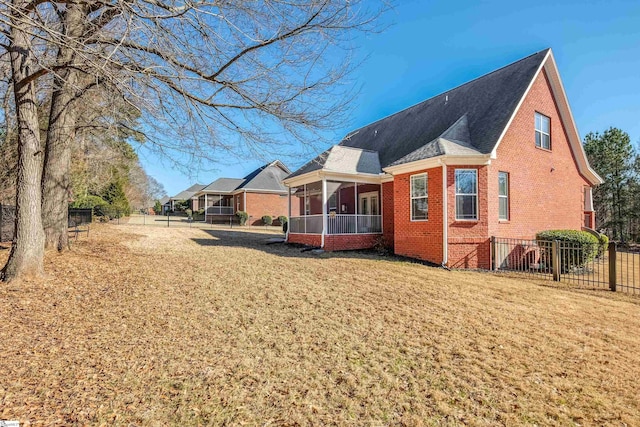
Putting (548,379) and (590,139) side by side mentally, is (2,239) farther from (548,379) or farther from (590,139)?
(590,139)

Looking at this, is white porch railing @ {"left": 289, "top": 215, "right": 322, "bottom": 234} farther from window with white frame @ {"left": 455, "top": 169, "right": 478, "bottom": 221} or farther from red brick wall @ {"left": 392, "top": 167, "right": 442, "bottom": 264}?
window with white frame @ {"left": 455, "top": 169, "right": 478, "bottom": 221}

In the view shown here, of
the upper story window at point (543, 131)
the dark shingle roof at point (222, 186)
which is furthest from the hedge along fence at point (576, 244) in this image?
the dark shingle roof at point (222, 186)

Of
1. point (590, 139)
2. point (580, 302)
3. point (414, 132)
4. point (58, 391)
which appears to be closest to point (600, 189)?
point (590, 139)

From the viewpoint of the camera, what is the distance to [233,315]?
5.28m

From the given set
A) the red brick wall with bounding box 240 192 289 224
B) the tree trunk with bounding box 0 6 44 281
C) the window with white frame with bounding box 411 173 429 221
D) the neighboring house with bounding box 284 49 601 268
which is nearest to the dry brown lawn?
the tree trunk with bounding box 0 6 44 281

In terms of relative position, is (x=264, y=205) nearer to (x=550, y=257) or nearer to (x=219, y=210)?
(x=219, y=210)

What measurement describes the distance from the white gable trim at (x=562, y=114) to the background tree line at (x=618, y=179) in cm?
1360

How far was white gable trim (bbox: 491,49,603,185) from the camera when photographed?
11641 mm

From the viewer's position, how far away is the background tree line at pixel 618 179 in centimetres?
2556

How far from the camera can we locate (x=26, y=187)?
20.1ft

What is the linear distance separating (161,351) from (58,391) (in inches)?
41.4

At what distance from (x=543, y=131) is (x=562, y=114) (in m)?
1.81

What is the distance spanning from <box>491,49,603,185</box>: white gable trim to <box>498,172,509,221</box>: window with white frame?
3.79 feet

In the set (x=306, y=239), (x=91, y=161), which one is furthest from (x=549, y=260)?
(x=91, y=161)
